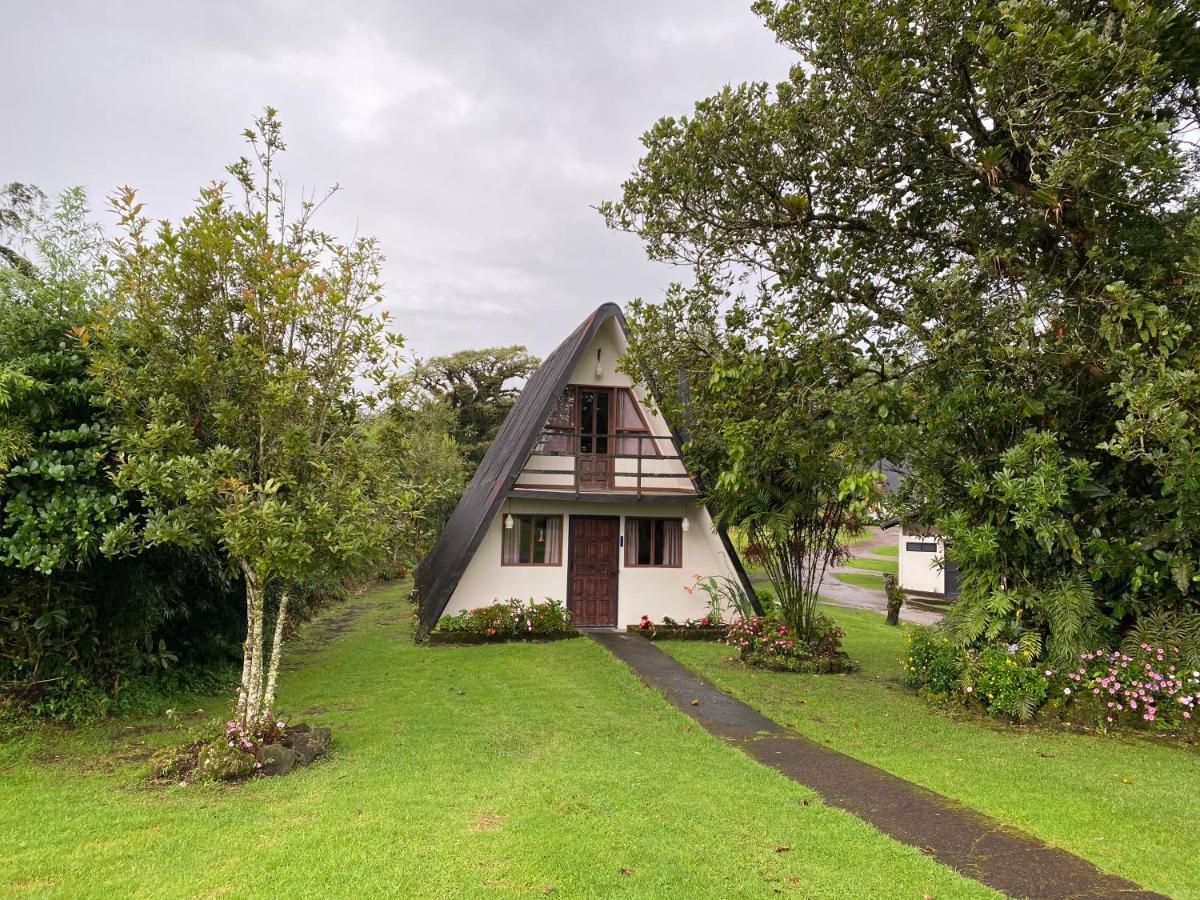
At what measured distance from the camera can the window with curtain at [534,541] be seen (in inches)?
538

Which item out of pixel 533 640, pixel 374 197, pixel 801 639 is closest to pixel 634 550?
pixel 533 640

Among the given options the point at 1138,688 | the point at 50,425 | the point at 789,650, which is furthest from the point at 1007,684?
the point at 50,425

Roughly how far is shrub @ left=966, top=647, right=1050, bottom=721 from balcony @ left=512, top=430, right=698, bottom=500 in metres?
6.46

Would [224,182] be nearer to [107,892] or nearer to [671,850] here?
[107,892]

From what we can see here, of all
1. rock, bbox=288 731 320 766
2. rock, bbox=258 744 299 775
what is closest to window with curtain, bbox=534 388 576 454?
rock, bbox=288 731 320 766

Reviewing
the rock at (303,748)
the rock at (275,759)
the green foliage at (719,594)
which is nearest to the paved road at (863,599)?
the green foliage at (719,594)

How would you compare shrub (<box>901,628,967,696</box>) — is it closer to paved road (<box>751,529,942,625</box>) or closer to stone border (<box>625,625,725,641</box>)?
stone border (<box>625,625,725,641</box>)

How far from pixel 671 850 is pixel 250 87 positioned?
26.6ft

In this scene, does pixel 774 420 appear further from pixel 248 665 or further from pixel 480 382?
pixel 480 382

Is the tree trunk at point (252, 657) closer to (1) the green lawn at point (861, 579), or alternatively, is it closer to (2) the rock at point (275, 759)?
(2) the rock at point (275, 759)

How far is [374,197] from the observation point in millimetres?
8109

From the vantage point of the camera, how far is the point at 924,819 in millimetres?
4977

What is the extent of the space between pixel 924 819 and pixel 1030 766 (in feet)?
7.31

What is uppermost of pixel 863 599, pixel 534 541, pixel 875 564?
pixel 534 541
